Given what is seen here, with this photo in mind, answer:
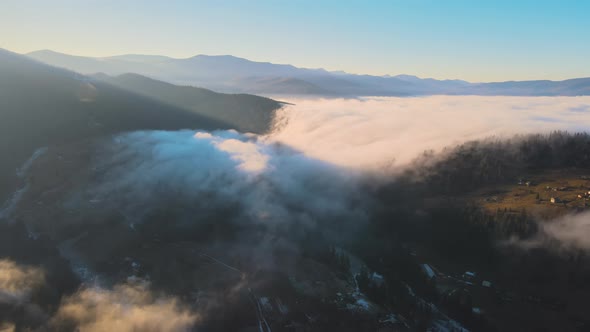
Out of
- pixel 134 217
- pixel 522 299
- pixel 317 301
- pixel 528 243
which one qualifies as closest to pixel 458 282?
pixel 522 299

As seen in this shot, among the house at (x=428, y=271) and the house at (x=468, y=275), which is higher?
the house at (x=428, y=271)

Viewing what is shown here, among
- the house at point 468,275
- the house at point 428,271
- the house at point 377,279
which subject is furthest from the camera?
the house at point 468,275

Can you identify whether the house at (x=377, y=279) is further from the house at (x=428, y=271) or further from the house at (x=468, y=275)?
the house at (x=468, y=275)

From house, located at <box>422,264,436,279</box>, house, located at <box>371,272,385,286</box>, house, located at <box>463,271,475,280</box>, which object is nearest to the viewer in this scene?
house, located at <box>371,272,385,286</box>

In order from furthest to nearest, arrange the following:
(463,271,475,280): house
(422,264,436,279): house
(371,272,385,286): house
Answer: (463,271,475,280): house
(422,264,436,279): house
(371,272,385,286): house

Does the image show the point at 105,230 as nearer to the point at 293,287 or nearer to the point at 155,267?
the point at 155,267

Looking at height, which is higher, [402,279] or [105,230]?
[105,230]

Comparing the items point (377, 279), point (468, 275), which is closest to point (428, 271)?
point (468, 275)

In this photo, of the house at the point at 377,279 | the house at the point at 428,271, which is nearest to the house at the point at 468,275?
the house at the point at 428,271

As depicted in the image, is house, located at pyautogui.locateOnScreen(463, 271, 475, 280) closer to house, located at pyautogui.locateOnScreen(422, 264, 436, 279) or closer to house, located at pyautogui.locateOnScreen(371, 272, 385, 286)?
house, located at pyautogui.locateOnScreen(422, 264, 436, 279)

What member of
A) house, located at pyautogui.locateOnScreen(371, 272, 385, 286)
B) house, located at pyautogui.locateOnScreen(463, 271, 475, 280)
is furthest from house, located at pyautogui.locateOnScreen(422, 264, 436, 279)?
house, located at pyautogui.locateOnScreen(371, 272, 385, 286)

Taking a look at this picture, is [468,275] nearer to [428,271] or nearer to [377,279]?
[428,271]
